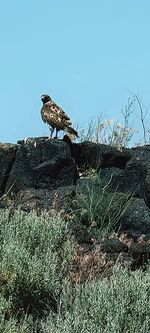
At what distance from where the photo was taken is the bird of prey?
50.9 ft

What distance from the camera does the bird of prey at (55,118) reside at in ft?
50.9

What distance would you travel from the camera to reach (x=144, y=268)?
10.2 meters

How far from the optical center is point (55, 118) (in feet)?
51.1

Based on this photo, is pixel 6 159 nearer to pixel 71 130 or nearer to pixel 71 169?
pixel 71 169

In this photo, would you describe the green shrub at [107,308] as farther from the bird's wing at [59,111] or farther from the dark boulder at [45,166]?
the bird's wing at [59,111]

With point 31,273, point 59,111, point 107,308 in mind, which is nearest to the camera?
point 107,308

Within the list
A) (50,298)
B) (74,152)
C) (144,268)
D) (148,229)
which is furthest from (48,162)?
(50,298)

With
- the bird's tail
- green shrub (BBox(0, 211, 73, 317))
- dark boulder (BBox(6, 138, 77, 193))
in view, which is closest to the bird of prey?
the bird's tail

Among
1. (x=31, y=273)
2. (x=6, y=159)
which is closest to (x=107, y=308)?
(x=31, y=273)

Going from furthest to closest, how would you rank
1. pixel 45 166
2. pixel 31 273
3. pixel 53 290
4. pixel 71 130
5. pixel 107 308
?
1. pixel 71 130
2. pixel 45 166
3. pixel 53 290
4. pixel 31 273
5. pixel 107 308

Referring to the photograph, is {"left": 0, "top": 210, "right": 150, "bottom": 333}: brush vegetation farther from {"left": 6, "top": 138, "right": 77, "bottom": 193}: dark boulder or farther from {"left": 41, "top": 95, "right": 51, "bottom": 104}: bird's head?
{"left": 41, "top": 95, "right": 51, "bottom": 104}: bird's head

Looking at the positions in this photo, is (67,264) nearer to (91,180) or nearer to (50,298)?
(50,298)

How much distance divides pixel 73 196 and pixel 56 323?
16.8ft

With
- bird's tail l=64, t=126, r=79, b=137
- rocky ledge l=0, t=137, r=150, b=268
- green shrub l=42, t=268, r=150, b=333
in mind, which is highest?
bird's tail l=64, t=126, r=79, b=137
